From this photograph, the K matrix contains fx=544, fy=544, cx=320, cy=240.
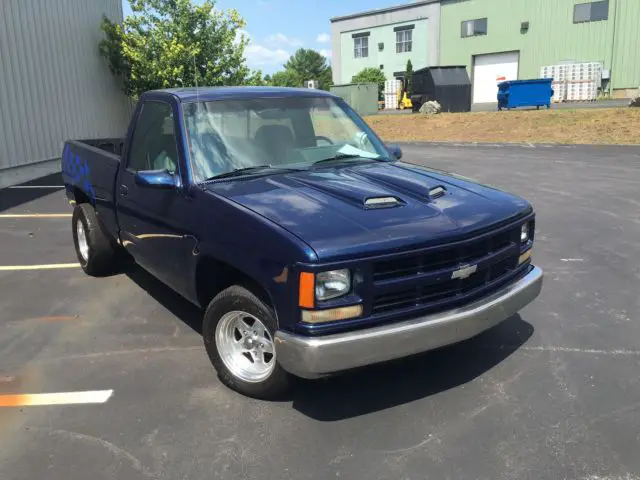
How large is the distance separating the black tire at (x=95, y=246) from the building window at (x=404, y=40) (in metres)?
49.4

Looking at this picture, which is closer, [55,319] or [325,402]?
[325,402]

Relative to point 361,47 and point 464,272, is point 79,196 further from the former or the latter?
point 361,47

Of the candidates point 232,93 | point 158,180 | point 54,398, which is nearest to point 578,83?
point 232,93

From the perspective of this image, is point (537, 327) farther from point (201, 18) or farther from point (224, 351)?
point (201, 18)

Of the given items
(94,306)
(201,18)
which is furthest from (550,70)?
(94,306)

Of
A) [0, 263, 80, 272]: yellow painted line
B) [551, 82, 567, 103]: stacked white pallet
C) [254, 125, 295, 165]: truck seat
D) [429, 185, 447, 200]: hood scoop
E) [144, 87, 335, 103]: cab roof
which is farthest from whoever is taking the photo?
[551, 82, 567, 103]: stacked white pallet

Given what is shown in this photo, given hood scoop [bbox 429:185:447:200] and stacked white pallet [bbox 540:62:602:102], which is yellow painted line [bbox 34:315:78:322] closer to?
hood scoop [bbox 429:185:447:200]

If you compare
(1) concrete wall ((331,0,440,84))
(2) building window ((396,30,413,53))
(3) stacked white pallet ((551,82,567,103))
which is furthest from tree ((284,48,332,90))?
(3) stacked white pallet ((551,82,567,103))

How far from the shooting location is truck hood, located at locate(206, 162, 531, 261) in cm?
282

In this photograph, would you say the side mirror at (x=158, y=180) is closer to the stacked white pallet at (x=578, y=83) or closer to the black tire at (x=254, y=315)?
the black tire at (x=254, y=315)

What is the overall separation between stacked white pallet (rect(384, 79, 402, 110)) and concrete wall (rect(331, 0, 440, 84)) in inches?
244

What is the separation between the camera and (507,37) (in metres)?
44.2

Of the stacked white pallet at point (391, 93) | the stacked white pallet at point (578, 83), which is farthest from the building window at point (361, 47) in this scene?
the stacked white pallet at point (578, 83)

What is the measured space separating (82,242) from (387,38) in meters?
51.2
